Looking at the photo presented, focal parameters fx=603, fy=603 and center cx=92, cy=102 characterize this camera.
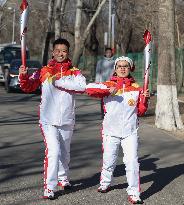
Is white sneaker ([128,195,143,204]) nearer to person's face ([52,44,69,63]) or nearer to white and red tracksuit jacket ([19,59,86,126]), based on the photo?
white and red tracksuit jacket ([19,59,86,126])

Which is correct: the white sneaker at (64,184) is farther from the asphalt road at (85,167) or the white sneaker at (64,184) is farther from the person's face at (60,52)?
the person's face at (60,52)

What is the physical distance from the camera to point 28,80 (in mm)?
7258

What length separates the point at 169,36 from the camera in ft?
49.1

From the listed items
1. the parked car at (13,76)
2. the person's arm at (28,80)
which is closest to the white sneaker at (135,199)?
the person's arm at (28,80)

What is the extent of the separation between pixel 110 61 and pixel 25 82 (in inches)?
576

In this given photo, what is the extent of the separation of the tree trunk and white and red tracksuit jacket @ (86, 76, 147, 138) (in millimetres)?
7688

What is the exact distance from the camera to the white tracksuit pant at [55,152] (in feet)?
23.4

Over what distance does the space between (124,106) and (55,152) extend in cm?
99

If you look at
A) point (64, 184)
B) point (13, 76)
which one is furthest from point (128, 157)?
point (13, 76)

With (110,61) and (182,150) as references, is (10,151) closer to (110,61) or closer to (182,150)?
(182,150)

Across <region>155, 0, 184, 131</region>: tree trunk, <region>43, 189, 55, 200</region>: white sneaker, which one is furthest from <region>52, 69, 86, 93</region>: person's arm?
<region>155, 0, 184, 131</region>: tree trunk

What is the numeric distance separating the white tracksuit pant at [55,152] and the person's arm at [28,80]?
19.5 inches

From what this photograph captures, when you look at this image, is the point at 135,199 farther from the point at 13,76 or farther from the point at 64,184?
the point at 13,76

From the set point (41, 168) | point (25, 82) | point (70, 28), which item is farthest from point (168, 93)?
point (70, 28)
